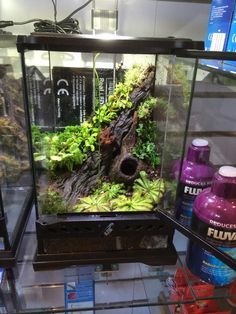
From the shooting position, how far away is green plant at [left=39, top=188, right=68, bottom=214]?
0.63 metres

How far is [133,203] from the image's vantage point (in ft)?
2.13

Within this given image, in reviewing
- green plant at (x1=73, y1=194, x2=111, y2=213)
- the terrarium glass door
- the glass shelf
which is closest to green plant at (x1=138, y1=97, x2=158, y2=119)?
the terrarium glass door

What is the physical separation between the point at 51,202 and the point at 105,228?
127mm

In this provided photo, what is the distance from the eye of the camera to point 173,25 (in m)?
0.96

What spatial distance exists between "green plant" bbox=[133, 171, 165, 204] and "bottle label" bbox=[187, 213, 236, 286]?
0.33 ft

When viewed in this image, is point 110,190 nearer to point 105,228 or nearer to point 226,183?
point 105,228

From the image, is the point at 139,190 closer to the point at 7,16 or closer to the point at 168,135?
the point at 168,135

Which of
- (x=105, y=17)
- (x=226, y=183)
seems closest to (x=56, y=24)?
(x=105, y=17)

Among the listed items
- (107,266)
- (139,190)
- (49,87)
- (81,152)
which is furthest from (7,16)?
(107,266)

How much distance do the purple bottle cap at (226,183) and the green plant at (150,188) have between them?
0.14 metres

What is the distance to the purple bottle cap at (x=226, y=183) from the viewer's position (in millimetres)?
567

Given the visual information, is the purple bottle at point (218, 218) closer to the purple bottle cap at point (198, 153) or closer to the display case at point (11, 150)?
the purple bottle cap at point (198, 153)

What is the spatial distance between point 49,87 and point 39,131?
10cm

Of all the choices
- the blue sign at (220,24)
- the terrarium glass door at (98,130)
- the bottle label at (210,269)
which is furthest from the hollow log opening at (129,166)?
the blue sign at (220,24)
